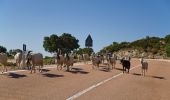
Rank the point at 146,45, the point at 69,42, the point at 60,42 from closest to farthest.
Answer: the point at 69,42 → the point at 60,42 → the point at 146,45

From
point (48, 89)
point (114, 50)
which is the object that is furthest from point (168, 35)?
point (48, 89)

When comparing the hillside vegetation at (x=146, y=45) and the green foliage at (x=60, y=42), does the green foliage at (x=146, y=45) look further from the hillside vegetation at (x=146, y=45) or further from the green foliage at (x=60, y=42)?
the green foliage at (x=60, y=42)

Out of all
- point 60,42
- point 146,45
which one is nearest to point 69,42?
point 60,42

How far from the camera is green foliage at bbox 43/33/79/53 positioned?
107938 millimetres

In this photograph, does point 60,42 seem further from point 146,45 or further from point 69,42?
point 146,45

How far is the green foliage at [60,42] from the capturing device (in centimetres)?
10794

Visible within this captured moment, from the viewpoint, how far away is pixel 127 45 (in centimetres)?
15900

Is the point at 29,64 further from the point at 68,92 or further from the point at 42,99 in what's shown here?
the point at 42,99

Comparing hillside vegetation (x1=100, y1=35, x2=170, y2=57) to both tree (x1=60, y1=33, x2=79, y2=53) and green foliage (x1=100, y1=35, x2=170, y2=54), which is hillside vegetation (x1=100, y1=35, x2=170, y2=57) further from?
tree (x1=60, y1=33, x2=79, y2=53)

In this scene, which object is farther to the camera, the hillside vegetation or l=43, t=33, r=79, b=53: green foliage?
the hillside vegetation

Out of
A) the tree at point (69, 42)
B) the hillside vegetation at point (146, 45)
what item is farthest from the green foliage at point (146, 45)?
the tree at point (69, 42)

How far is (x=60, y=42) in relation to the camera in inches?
4355

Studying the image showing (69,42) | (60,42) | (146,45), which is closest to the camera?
(69,42)

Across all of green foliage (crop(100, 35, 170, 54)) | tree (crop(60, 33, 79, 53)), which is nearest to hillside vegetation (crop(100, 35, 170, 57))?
green foliage (crop(100, 35, 170, 54))
